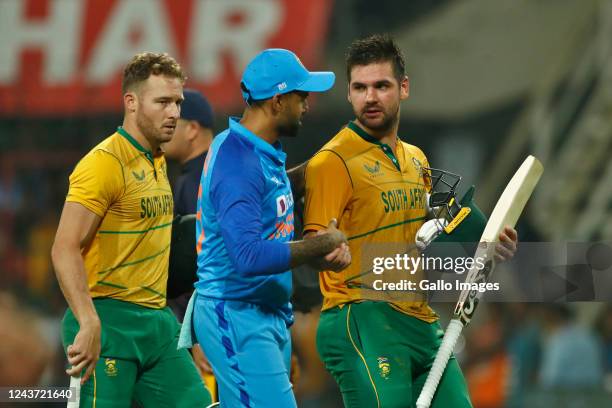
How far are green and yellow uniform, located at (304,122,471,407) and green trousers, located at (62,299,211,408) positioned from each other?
67 cm

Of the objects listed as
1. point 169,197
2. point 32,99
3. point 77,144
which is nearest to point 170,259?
point 169,197

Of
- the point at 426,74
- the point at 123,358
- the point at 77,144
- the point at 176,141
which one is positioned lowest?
the point at 123,358

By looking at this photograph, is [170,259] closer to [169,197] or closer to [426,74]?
[169,197]

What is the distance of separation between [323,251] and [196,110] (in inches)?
87.5

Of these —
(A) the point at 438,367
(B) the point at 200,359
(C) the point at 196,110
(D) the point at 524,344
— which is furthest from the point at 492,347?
(A) the point at 438,367

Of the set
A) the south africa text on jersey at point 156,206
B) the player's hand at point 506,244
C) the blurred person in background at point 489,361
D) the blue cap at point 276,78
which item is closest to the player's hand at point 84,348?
the south africa text on jersey at point 156,206

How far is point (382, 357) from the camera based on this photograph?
4.88 meters

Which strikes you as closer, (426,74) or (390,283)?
(390,283)

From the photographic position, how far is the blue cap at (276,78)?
179 inches

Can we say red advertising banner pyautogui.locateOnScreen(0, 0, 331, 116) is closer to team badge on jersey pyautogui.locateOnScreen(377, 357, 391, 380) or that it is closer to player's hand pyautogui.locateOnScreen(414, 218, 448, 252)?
player's hand pyautogui.locateOnScreen(414, 218, 448, 252)

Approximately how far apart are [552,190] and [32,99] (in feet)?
20.4

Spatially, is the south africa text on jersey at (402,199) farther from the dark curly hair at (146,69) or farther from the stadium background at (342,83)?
the stadium background at (342,83)

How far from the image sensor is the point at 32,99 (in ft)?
44.9

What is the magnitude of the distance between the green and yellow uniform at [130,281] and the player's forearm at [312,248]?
104 cm
